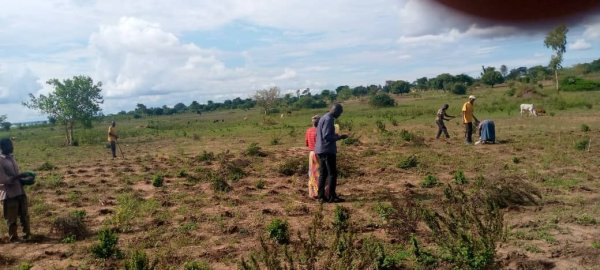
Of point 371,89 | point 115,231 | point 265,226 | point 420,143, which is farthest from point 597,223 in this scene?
point 371,89

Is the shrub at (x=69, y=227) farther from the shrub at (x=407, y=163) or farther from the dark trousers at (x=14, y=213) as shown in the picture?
the shrub at (x=407, y=163)

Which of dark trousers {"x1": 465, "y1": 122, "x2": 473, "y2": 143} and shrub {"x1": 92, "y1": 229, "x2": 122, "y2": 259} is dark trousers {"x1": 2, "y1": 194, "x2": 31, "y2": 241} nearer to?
shrub {"x1": 92, "y1": 229, "x2": 122, "y2": 259}

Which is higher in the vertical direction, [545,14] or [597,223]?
[545,14]

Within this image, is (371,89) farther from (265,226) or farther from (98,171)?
(265,226)

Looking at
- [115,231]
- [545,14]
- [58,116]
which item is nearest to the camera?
[545,14]

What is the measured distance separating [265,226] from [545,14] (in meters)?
5.86

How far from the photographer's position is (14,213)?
21.2 feet

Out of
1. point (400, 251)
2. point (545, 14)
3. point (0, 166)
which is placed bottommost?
point (400, 251)

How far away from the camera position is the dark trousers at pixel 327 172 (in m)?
7.77

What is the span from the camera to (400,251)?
17.3 feet

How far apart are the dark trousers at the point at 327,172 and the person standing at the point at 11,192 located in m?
4.35

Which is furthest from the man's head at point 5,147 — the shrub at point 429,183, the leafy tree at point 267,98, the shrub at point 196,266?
the leafy tree at point 267,98

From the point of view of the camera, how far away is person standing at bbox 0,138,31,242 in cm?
634

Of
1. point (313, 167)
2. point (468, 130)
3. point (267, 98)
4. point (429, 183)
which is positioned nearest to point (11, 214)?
point (313, 167)
